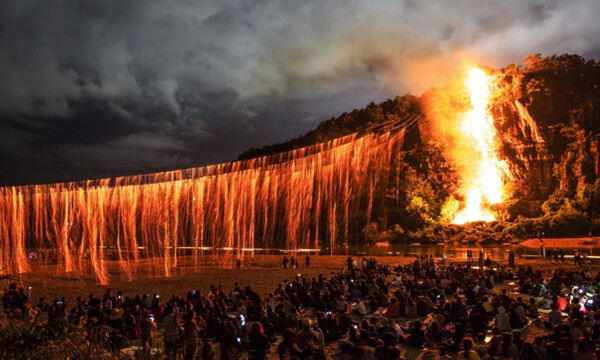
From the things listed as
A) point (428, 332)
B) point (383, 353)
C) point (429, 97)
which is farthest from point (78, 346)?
point (429, 97)

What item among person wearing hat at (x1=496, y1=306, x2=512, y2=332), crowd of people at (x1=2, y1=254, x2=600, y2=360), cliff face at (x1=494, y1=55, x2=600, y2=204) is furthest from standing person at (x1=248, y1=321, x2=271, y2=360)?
cliff face at (x1=494, y1=55, x2=600, y2=204)

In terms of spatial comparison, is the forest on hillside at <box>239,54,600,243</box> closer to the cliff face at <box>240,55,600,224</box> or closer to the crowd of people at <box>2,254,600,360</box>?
the cliff face at <box>240,55,600,224</box>

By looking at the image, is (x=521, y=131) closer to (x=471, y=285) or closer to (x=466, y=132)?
(x=466, y=132)

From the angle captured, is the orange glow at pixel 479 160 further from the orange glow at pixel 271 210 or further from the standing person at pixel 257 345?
the standing person at pixel 257 345

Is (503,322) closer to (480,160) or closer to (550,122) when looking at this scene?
(480,160)

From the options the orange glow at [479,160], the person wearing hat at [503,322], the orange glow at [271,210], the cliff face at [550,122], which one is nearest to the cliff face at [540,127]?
the cliff face at [550,122]

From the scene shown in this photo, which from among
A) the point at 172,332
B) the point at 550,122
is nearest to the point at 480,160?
the point at 550,122

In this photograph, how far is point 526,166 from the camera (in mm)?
56594

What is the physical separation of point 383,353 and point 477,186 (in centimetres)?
5764

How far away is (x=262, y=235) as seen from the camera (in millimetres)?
57156

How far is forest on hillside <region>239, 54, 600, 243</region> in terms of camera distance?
157 ft

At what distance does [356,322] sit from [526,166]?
171ft

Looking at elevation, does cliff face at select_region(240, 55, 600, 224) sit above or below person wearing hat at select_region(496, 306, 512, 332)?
above

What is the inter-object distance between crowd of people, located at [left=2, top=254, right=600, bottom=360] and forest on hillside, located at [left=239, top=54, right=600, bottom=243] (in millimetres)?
31902
